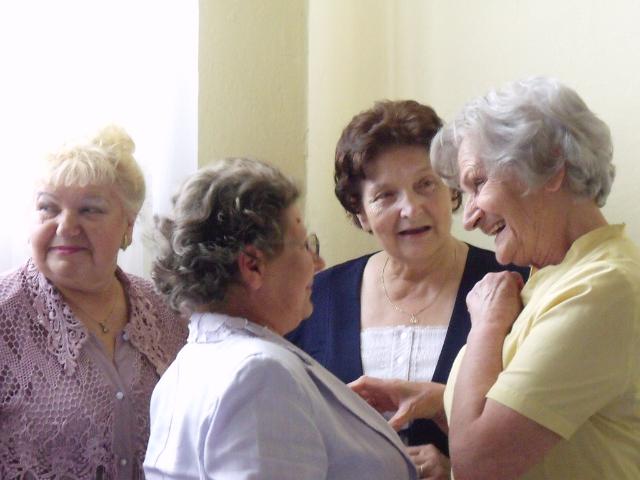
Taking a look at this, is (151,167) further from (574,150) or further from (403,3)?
(574,150)

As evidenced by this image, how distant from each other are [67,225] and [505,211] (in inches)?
40.0

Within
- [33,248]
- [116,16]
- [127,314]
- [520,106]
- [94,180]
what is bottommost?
[127,314]

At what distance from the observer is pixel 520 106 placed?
4.69 ft

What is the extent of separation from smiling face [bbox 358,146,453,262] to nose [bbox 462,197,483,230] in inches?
20.4

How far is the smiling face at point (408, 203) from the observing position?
2.10m

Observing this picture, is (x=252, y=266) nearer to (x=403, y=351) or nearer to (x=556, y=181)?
(x=556, y=181)

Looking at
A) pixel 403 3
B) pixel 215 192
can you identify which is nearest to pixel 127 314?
pixel 215 192

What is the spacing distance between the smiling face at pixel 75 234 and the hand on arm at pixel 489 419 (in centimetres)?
93

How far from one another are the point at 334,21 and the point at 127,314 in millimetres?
1249

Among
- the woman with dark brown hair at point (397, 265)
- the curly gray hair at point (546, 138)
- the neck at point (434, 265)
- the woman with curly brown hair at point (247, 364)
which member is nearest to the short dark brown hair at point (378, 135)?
the woman with dark brown hair at point (397, 265)

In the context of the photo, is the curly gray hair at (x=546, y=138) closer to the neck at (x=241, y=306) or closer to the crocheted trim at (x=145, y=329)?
the neck at (x=241, y=306)

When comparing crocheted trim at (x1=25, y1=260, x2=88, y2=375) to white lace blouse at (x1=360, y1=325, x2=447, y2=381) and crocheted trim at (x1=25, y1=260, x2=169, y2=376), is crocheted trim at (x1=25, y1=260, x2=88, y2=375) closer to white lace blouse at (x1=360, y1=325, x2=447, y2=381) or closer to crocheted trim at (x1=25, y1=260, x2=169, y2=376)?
crocheted trim at (x1=25, y1=260, x2=169, y2=376)

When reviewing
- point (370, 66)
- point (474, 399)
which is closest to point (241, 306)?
point (474, 399)

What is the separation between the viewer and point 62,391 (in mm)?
1816
